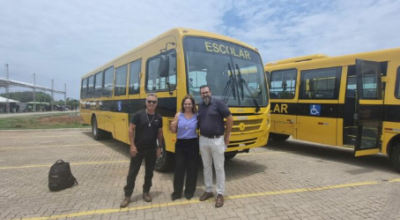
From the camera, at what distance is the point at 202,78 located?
547cm

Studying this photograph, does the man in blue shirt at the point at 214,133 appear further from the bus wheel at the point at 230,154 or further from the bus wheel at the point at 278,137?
the bus wheel at the point at 278,137

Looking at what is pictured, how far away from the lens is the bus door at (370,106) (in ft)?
22.0

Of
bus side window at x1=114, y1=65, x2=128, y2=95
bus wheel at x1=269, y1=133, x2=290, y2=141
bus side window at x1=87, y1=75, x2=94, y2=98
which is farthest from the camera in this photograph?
bus side window at x1=87, y1=75, x2=94, y2=98

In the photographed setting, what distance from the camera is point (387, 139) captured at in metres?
6.64

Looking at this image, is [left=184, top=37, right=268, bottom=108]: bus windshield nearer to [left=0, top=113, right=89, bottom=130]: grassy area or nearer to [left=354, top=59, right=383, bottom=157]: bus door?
[left=354, top=59, right=383, bottom=157]: bus door

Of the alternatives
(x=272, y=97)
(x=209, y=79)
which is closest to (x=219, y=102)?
(x=209, y=79)

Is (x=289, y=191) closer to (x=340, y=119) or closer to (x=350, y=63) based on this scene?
(x=340, y=119)

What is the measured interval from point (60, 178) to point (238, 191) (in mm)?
3285

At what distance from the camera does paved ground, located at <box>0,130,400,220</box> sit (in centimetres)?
A: 411

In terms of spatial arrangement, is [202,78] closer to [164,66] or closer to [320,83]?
[164,66]

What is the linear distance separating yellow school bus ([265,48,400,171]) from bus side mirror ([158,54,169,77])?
4462 mm

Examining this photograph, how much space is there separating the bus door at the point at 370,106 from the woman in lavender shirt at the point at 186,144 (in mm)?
4423

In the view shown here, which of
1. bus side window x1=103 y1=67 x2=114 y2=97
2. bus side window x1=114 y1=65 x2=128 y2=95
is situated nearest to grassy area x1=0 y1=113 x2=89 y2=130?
bus side window x1=103 y1=67 x2=114 y2=97

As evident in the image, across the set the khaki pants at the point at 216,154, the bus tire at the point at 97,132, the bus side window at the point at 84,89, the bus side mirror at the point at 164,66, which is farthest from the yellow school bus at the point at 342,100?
the bus side window at the point at 84,89
